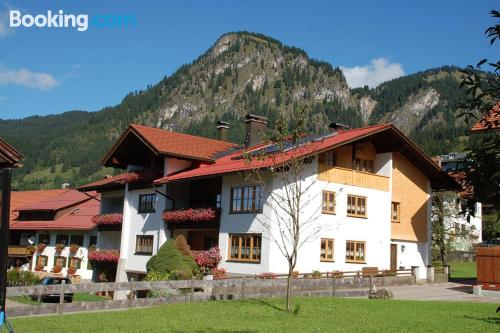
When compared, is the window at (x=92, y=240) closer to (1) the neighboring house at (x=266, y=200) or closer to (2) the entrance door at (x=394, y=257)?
(1) the neighboring house at (x=266, y=200)

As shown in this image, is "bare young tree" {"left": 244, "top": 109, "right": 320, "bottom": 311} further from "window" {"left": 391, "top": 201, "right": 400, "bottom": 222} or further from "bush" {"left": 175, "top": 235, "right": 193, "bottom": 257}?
"window" {"left": 391, "top": 201, "right": 400, "bottom": 222}

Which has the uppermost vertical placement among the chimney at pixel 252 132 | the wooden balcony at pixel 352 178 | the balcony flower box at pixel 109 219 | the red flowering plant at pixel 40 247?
the chimney at pixel 252 132

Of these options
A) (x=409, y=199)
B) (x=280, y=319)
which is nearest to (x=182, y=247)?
(x=409, y=199)

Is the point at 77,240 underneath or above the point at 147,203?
underneath

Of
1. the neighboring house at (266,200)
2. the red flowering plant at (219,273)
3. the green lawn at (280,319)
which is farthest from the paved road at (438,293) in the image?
the red flowering plant at (219,273)

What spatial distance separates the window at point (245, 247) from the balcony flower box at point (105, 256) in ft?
39.4

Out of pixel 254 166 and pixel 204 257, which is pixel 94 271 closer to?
pixel 204 257

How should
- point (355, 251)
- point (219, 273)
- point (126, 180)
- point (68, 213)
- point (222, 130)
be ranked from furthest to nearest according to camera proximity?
1. point (68, 213)
2. point (222, 130)
3. point (126, 180)
4. point (355, 251)
5. point (219, 273)

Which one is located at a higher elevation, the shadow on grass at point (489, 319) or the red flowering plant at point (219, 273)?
the red flowering plant at point (219, 273)

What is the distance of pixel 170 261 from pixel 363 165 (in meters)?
12.5

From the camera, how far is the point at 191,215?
3180cm

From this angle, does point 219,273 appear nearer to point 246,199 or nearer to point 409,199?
point 246,199

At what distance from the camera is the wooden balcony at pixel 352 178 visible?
99.4 feet

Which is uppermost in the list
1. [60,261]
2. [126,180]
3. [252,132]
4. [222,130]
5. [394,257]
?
[222,130]
